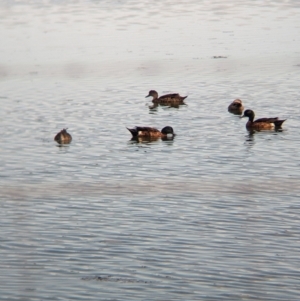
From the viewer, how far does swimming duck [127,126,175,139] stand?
18719 millimetres

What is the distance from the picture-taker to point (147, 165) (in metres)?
16.4

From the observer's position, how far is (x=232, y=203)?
44.0ft

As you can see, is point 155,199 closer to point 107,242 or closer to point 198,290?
point 107,242

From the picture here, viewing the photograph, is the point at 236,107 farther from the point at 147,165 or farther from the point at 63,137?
the point at 147,165

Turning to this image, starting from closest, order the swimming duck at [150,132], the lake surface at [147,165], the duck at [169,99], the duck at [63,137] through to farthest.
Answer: the lake surface at [147,165] < the duck at [63,137] < the swimming duck at [150,132] < the duck at [169,99]

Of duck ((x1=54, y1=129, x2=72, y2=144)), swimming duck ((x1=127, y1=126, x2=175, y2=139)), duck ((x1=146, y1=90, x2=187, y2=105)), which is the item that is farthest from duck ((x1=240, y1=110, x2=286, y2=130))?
duck ((x1=54, y1=129, x2=72, y2=144))

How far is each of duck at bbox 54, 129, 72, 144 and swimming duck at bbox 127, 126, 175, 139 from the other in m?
1.33

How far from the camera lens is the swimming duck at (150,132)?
1872 cm

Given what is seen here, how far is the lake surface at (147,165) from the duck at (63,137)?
0.20 metres

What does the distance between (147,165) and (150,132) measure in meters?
2.68

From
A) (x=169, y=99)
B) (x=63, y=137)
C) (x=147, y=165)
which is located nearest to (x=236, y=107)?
(x=169, y=99)

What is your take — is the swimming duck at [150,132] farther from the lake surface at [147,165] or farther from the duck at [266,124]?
the duck at [266,124]

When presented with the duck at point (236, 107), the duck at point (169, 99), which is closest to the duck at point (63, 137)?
the duck at point (169, 99)

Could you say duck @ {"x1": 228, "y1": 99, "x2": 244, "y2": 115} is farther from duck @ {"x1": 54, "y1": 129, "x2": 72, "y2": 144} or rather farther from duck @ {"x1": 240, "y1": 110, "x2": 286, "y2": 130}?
duck @ {"x1": 54, "y1": 129, "x2": 72, "y2": 144}
